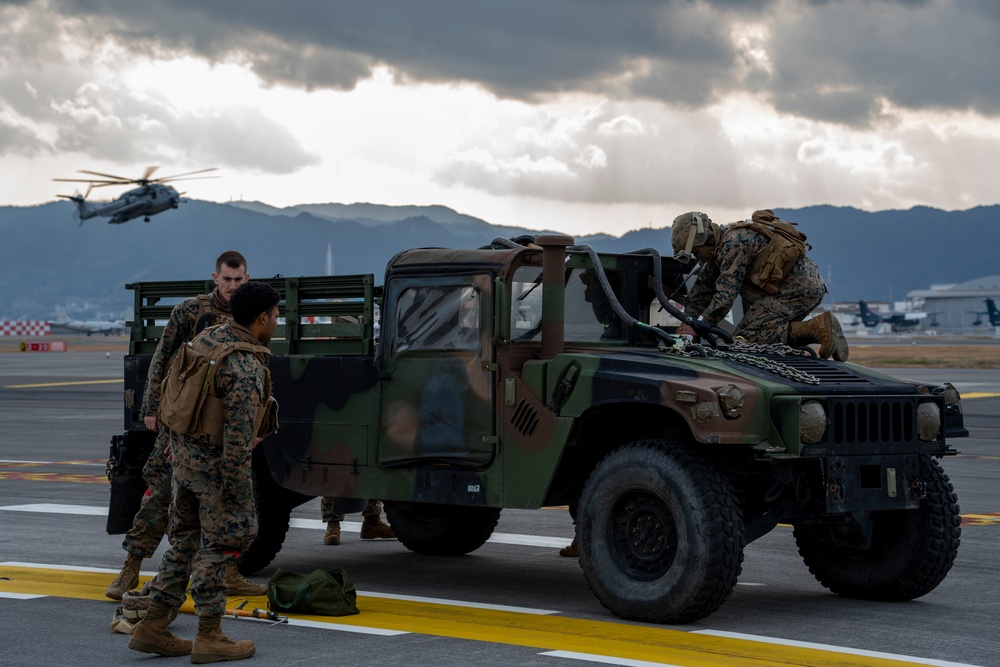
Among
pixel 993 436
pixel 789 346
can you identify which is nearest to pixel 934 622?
pixel 789 346

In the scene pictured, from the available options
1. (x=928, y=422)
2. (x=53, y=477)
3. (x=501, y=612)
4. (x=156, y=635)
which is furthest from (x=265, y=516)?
(x=53, y=477)

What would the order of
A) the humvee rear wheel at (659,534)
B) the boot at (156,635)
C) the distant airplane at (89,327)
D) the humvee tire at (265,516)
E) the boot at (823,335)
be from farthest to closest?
the distant airplane at (89,327) → the humvee tire at (265,516) → the boot at (823,335) → the humvee rear wheel at (659,534) → the boot at (156,635)

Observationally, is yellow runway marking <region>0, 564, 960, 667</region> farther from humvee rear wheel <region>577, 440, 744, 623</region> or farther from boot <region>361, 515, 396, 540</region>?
boot <region>361, 515, 396, 540</region>

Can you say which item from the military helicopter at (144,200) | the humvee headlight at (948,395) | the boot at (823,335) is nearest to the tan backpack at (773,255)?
the boot at (823,335)

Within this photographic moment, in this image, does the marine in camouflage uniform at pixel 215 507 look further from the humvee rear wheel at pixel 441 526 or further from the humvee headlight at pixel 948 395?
the humvee headlight at pixel 948 395

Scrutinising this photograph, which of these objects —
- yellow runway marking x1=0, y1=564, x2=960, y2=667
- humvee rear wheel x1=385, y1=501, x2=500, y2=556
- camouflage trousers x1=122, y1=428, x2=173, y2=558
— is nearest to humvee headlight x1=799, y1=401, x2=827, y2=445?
yellow runway marking x1=0, y1=564, x2=960, y2=667

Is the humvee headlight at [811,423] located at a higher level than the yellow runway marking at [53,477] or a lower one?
higher

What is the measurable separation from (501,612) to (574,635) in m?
0.80

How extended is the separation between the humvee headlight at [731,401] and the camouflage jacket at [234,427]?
2364 mm

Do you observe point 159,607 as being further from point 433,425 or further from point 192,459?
point 433,425

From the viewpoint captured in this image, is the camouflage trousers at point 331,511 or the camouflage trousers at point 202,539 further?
the camouflage trousers at point 331,511

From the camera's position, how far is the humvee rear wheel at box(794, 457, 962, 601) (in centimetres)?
830

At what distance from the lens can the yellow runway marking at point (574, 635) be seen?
6805 mm

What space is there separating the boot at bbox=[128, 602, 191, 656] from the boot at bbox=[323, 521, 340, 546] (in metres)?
4.16
